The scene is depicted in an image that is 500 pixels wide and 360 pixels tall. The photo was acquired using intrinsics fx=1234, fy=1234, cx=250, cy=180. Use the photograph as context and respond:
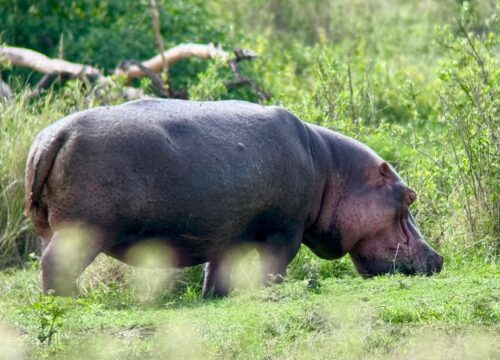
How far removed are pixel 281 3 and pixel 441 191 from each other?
11431 mm

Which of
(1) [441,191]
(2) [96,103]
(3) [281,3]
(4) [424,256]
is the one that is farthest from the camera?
(3) [281,3]

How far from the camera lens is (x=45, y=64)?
12766 mm

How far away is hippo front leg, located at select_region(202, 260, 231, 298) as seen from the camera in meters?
7.89

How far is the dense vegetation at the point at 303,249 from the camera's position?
6.05 m

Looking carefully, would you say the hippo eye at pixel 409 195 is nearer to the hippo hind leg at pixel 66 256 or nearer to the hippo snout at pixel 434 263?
the hippo snout at pixel 434 263

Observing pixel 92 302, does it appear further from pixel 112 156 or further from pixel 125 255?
pixel 112 156

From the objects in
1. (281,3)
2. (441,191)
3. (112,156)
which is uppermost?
(112,156)

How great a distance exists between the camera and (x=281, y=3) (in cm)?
2034

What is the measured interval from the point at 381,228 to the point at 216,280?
1174mm

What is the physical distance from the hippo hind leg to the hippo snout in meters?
2.34

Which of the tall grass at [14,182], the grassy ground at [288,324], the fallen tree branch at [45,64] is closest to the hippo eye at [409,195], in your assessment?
the grassy ground at [288,324]

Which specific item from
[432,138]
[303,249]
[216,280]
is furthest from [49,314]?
[432,138]

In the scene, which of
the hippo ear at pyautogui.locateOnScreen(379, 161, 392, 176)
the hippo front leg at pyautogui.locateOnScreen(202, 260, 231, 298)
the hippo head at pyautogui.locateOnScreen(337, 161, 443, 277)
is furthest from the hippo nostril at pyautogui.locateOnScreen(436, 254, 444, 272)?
the hippo front leg at pyautogui.locateOnScreen(202, 260, 231, 298)

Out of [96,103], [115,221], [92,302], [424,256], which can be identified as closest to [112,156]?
[115,221]
